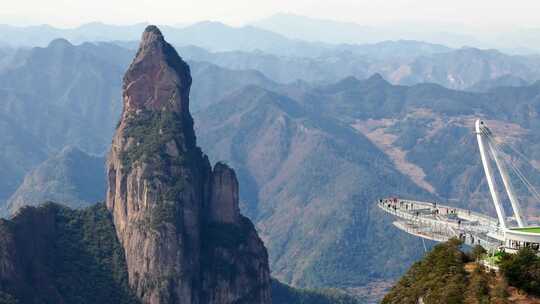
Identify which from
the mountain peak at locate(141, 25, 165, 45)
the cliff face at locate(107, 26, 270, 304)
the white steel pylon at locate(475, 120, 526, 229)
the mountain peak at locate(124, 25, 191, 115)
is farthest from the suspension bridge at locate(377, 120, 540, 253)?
the mountain peak at locate(141, 25, 165, 45)

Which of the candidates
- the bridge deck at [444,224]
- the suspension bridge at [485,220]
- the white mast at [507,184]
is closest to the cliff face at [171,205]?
the suspension bridge at [485,220]

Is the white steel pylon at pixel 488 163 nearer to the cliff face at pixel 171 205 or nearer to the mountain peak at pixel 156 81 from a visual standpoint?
the cliff face at pixel 171 205

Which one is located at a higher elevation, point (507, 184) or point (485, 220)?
point (507, 184)

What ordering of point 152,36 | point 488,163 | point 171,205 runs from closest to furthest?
1. point 488,163
2. point 171,205
3. point 152,36

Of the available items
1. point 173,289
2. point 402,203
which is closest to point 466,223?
point 402,203

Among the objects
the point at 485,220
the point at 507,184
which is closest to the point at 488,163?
the point at 507,184

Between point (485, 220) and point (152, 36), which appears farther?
point (152, 36)

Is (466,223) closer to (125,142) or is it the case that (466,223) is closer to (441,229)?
(441,229)

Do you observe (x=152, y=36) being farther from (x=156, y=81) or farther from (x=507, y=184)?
(x=507, y=184)
